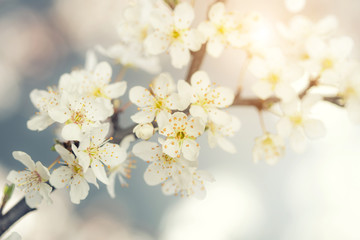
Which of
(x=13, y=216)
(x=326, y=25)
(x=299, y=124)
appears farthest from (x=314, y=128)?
(x=13, y=216)

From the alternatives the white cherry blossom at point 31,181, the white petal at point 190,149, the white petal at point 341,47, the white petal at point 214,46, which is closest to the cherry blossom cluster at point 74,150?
the white cherry blossom at point 31,181

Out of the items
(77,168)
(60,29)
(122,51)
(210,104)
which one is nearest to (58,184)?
(77,168)

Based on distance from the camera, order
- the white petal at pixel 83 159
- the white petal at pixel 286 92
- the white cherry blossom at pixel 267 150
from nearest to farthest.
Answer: the white petal at pixel 83 159 < the white petal at pixel 286 92 < the white cherry blossom at pixel 267 150

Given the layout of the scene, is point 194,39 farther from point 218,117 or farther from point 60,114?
point 60,114

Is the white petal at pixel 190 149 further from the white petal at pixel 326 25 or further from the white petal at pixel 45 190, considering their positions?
the white petal at pixel 326 25

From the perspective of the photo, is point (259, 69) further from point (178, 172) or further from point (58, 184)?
point (58, 184)

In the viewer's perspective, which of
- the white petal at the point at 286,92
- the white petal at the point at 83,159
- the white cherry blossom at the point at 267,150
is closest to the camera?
the white petal at the point at 83,159
